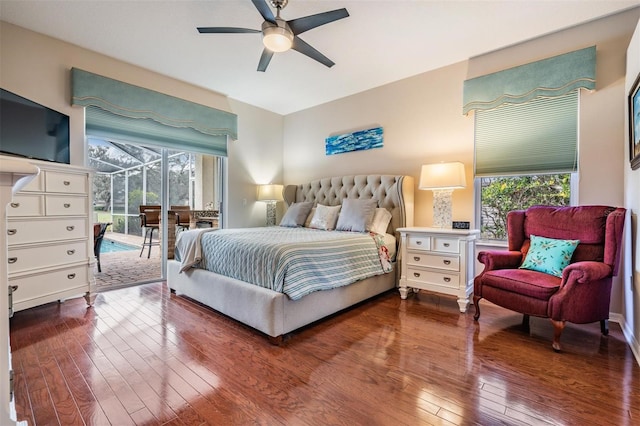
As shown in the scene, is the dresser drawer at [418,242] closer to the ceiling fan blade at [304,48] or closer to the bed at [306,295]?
the bed at [306,295]

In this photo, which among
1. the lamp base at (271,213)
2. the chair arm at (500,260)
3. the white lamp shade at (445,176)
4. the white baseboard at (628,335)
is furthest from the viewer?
the lamp base at (271,213)

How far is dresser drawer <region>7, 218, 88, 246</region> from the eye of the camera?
246 centimetres

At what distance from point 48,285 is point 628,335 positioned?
16.3 feet

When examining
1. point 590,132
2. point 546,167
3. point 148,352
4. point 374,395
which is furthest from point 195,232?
point 590,132

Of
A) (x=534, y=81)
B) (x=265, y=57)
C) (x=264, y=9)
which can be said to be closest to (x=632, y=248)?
(x=534, y=81)

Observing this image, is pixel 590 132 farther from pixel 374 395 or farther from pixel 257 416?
pixel 257 416

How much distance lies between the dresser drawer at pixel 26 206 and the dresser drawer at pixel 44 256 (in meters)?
0.30

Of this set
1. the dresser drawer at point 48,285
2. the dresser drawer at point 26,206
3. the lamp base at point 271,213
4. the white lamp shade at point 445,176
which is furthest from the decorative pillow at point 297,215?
the dresser drawer at point 26,206

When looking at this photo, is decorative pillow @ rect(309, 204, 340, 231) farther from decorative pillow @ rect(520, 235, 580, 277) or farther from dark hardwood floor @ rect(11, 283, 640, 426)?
decorative pillow @ rect(520, 235, 580, 277)

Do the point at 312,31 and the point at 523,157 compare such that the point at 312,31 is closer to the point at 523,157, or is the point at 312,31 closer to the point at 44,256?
the point at 523,157

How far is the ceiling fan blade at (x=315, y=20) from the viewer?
217cm

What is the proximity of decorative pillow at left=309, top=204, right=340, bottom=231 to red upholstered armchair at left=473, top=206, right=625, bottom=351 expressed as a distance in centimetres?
185

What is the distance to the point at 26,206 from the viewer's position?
2520 mm

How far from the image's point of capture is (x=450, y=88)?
11.8ft
